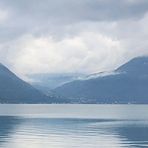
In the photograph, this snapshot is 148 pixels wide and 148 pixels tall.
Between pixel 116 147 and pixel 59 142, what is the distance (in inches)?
607

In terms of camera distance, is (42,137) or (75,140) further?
(42,137)

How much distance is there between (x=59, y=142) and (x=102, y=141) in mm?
9644

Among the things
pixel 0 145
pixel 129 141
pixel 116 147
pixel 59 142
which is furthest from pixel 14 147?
pixel 129 141

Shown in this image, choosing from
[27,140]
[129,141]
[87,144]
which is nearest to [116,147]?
[87,144]

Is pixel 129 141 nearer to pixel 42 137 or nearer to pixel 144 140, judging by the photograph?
pixel 144 140

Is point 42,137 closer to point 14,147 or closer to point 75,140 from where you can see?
point 75,140

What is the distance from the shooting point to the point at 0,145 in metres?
102

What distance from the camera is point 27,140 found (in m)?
112

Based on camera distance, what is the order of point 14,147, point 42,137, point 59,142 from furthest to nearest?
point 42,137
point 59,142
point 14,147

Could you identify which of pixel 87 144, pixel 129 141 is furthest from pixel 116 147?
pixel 129 141

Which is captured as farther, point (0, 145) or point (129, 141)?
A: point (129, 141)

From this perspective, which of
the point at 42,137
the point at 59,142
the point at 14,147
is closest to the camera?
the point at 14,147

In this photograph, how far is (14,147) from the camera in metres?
98.1

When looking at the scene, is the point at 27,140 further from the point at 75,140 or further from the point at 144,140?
the point at 144,140
